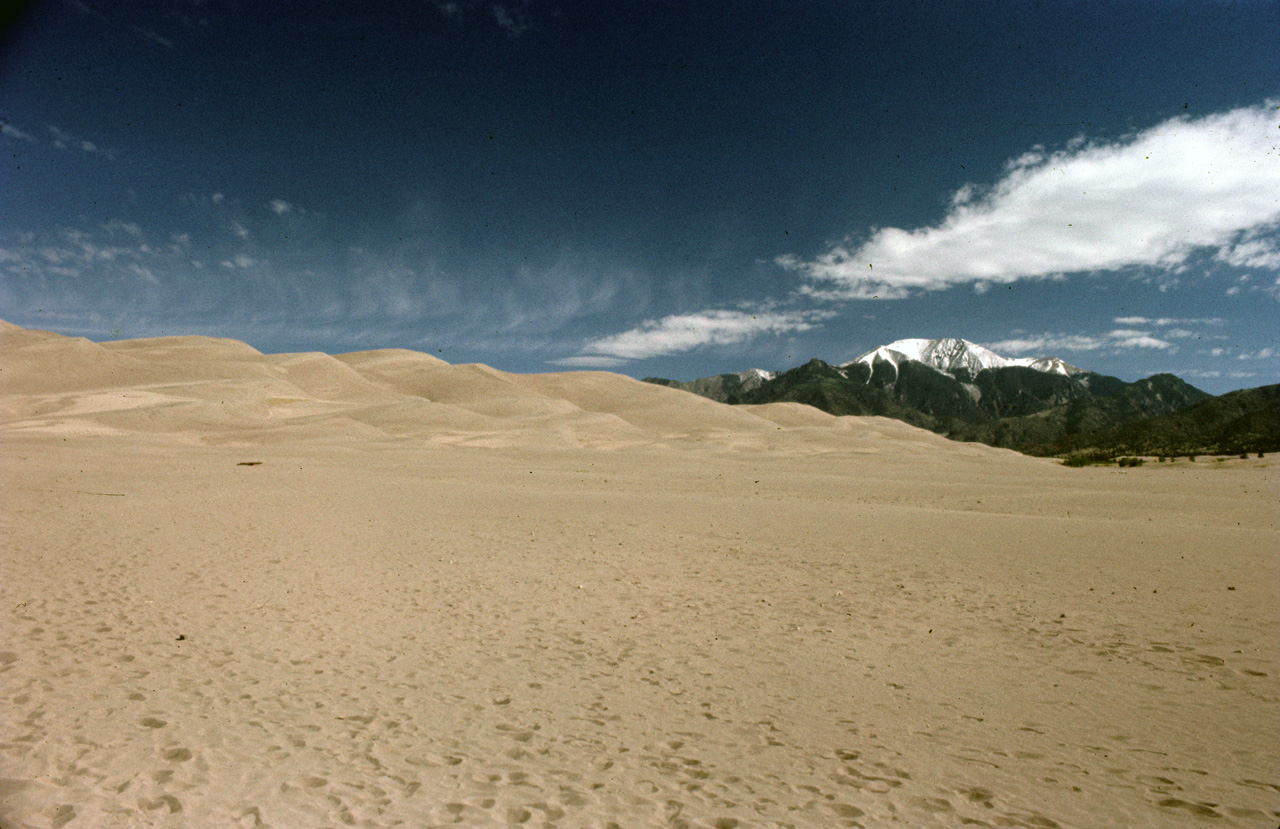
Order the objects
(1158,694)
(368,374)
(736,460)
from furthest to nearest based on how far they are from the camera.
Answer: (368,374) < (736,460) < (1158,694)

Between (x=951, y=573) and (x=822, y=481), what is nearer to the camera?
(x=951, y=573)

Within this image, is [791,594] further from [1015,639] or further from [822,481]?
[822,481]

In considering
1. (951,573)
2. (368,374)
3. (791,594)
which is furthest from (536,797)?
(368,374)

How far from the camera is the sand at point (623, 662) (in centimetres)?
404

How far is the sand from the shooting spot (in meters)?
4.04

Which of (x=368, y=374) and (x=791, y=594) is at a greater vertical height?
(x=368, y=374)

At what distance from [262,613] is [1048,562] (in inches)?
472

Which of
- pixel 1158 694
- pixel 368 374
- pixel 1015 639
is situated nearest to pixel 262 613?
pixel 1015 639

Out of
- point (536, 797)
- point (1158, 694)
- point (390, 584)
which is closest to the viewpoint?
point (536, 797)

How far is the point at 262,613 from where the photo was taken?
751 centimetres

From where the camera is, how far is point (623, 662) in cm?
645

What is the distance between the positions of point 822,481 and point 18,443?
32.8m

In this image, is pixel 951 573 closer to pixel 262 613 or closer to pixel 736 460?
pixel 262 613

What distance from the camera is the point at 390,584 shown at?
9094 millimetres
